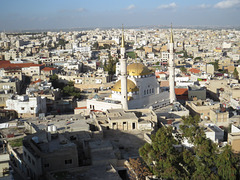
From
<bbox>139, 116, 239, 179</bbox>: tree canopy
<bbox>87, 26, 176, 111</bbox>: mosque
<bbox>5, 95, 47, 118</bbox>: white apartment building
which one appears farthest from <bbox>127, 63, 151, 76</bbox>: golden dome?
<bbox>139, 116, 239, 179</bbox>: tree canopy

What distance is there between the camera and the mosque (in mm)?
19000

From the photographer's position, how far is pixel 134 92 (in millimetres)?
19953

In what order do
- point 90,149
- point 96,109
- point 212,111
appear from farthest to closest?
point 96,109 < point 212,111 < point 90,149

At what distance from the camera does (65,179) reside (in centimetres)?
1016

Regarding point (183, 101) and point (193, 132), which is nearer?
point (193, 132)

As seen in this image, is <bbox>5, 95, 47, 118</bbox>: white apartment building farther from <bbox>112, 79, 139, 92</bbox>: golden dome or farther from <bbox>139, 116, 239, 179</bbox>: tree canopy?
<bbox>139, 116, 239, 179</bbox>: tree canopy

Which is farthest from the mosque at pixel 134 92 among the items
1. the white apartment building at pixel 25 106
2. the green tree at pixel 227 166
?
the green tree at pixel 227 166

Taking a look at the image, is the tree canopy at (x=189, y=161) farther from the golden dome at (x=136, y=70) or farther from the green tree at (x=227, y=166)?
the golden dome at (x=136, y=70)

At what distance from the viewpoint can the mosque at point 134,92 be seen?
19.0 metres

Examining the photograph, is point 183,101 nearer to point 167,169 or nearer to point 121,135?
point 121,135

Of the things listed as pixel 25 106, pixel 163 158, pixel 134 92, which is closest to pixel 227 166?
pixel 163 158

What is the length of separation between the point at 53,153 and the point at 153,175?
3372 millimetres

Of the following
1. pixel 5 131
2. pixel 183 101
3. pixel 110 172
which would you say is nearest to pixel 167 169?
pixel 110 172

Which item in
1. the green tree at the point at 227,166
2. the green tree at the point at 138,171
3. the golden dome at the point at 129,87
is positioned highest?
the golden dome at the point at 129,87
